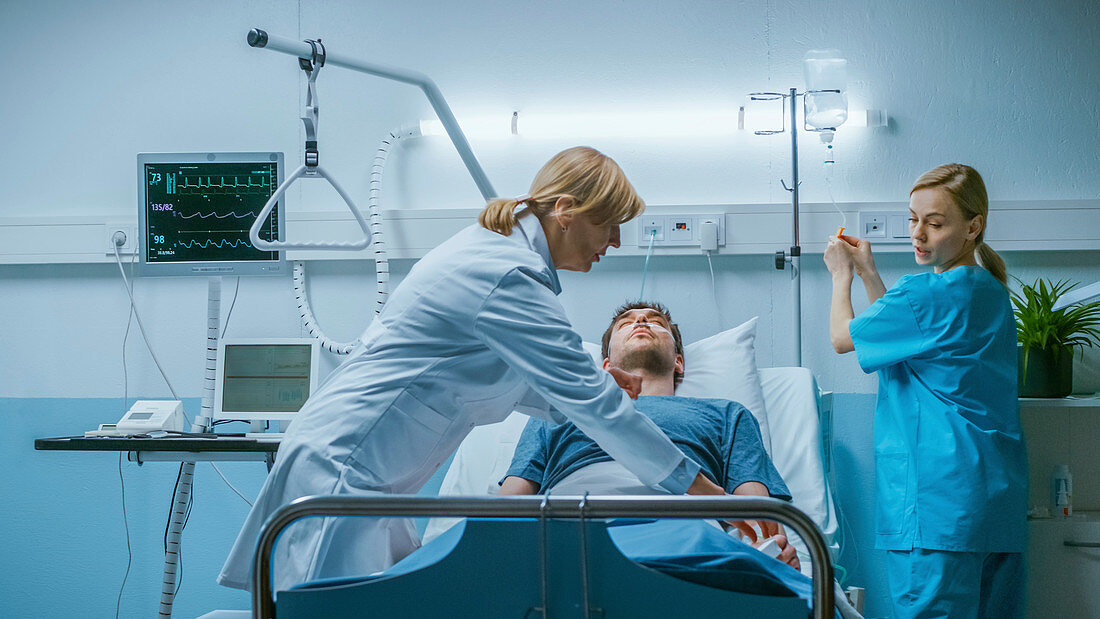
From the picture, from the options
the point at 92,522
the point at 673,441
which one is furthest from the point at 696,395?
the point at 92,522

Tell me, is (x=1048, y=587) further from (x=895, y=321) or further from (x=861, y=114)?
(x=861, y=114)

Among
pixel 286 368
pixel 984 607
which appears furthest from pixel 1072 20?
pixel 286 368

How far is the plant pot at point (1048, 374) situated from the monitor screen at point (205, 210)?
2034 mm

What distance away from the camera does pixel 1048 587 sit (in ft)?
7.47

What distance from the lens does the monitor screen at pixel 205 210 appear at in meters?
2.39

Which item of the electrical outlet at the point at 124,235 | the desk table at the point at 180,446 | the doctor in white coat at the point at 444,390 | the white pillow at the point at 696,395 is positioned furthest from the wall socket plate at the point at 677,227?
the electrical outlet at the point at 124,235

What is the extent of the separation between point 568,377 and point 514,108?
152 cm

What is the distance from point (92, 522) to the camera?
275cm

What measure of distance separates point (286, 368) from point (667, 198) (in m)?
1.20

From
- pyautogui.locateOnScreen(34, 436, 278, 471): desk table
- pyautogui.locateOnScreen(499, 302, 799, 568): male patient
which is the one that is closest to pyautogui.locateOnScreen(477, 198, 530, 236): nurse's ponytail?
pyautogui.locateOnScreen(499, 302, 799, 568): male patient

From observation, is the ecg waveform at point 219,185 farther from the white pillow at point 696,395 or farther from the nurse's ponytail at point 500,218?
the nurse's ponytail at point 500,218

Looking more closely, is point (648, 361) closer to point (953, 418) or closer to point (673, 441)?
point (673, 441)

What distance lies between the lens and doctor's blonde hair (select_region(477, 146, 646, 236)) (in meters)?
1.51

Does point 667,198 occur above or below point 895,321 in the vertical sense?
above
